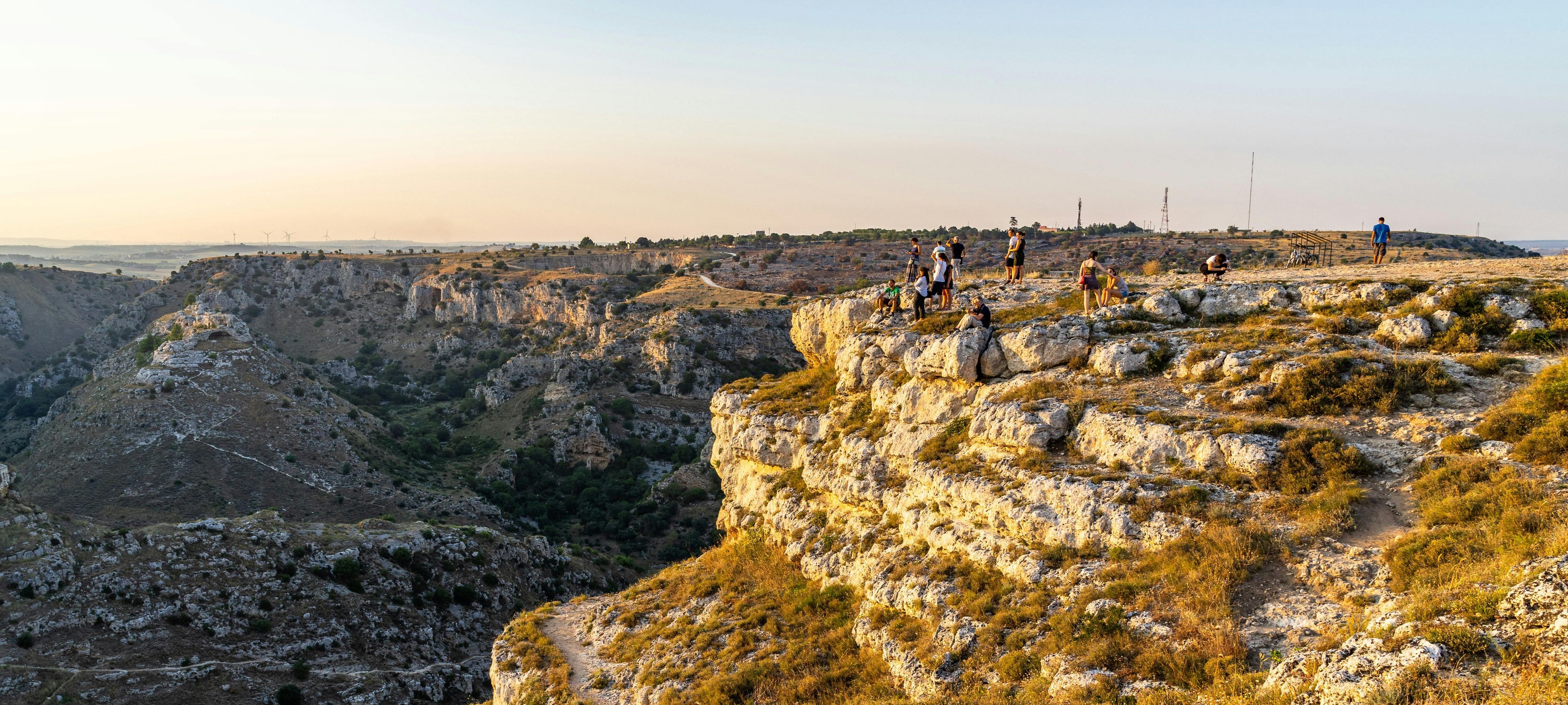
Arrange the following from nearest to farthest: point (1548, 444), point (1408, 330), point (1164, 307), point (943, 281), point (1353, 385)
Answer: point (1548, 444)
point (1353, 385)
point (1408, 330)
point (1164, 307)
point (943, 281)

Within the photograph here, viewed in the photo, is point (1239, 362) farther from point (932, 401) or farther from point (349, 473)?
point (349, 473)

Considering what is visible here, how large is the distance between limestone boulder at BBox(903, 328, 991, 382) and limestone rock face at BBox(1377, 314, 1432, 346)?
9.26m

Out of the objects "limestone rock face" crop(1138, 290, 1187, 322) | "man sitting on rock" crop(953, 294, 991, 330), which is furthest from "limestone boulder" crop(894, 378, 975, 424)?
"limestone rock face" crop(1138, 290, 1187, 322)

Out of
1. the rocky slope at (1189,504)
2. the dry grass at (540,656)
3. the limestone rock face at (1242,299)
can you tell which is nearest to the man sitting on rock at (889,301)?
the rocky slope at (1189,504)

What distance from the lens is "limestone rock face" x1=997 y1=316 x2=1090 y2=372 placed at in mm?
21219

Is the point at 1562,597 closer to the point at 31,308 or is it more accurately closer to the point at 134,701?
the point at 134,701

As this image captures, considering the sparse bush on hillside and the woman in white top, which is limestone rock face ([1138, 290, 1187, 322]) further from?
the woman in white top

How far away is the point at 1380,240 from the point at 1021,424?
19.9m

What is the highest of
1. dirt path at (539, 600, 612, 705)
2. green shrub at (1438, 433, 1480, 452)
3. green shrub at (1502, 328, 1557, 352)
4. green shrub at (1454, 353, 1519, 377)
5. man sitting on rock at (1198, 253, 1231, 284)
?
man sitting on rock at (1198, 253, 1231, 284)

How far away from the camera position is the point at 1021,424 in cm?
1914

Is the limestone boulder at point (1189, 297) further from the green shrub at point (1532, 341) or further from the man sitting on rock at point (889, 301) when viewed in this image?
the man sitting on rock at point (889, 301)

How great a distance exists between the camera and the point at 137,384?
61625mm

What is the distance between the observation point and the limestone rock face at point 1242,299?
21.6m

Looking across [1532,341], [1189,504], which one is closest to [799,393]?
[1189,504]
